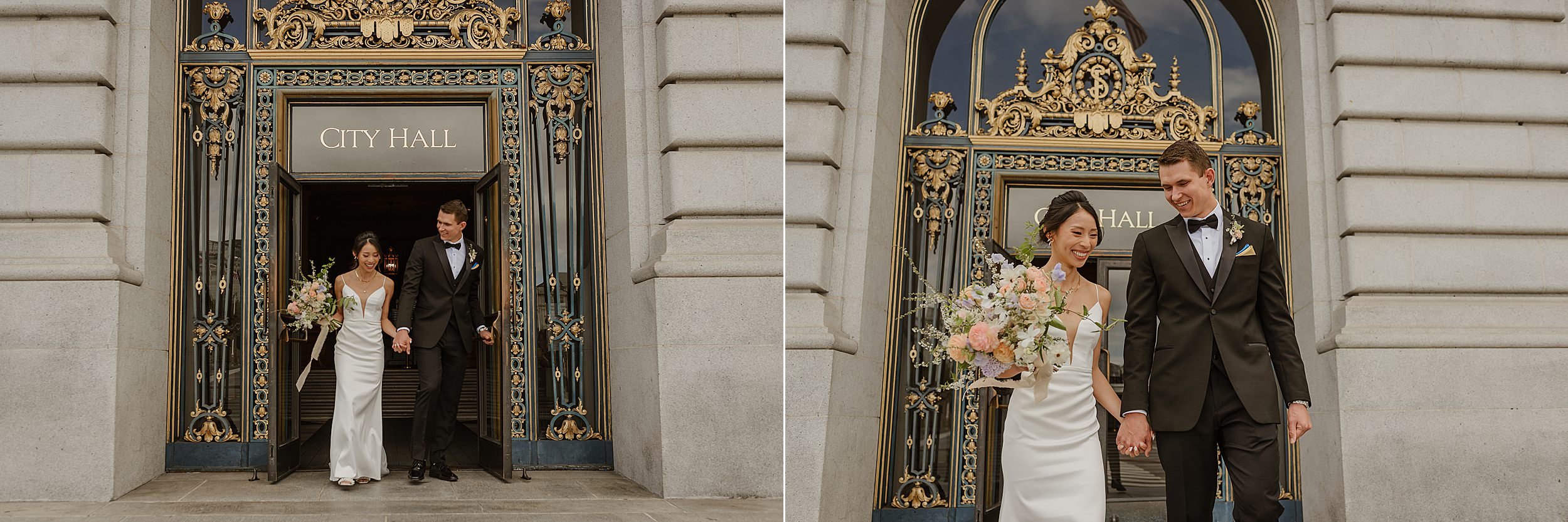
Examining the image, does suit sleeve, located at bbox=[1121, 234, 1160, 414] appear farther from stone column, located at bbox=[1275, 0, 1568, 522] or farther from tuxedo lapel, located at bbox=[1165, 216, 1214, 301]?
stone column, located at bbox=[1275, 0, 1568, 522]

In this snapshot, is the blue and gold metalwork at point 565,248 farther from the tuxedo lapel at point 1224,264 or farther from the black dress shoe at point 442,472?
the tuxedo lapel at point 1224,264

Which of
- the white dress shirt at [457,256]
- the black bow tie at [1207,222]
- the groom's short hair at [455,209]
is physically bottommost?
the black bow tie at [1207,222]

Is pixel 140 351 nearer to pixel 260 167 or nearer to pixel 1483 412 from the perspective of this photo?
pixel 260 167

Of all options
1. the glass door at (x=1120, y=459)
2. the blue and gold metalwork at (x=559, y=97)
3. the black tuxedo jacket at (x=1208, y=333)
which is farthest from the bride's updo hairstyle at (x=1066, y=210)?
the blue and gold metalwork at (x=559, y=97)

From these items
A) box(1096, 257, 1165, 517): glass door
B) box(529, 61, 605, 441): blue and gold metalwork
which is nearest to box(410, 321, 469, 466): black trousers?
box(529, 61, 605, 441): blue and gold metalwork

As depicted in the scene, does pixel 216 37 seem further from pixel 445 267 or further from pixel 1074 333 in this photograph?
pixel 1074 333

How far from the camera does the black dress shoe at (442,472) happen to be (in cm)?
884

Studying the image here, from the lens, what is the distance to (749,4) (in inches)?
346

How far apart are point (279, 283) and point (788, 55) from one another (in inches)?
179

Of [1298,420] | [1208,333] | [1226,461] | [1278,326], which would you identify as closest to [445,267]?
[1208,333]

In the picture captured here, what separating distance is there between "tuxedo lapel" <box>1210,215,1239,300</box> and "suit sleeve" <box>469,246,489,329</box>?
5.93m

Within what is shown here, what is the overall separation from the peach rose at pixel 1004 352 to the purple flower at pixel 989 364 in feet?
0.18

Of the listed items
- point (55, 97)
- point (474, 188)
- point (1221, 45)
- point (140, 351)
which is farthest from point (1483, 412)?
point (55, 97)

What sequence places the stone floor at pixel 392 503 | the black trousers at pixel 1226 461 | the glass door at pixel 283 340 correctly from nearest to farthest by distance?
the black trousers at pixel 1226 461 → the stone floor at pixel 392 503 → the glass door at pixel 283 340
